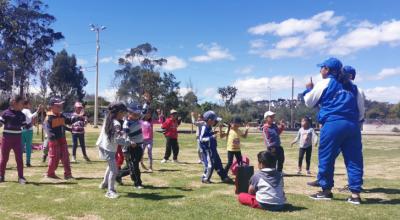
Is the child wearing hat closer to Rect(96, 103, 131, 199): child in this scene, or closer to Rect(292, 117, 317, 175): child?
Rect(292, 117, 317, 175): child

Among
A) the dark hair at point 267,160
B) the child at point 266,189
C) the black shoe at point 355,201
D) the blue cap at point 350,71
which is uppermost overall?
the blue cap at point 350,71

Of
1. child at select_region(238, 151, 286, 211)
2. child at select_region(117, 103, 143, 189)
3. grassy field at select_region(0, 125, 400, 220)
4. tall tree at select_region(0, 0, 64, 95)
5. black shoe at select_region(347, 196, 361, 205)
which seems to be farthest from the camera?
tall tree at select_region(0, 0, 64, 95)

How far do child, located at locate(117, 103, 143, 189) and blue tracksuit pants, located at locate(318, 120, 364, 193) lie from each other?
3650 mm

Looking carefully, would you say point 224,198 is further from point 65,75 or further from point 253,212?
point 65,75

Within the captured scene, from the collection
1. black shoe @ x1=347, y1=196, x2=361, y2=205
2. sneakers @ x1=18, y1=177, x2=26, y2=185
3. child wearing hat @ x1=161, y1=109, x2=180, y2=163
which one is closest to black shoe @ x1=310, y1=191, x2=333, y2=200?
black shoe @ x1=347, y1=196, x2=361, y2=205

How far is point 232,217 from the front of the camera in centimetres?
661

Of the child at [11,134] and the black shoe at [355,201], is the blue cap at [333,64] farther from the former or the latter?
the child at [11,134]

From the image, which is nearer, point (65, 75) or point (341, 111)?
point (341, 111)

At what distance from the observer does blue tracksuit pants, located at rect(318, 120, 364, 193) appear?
25.5ft

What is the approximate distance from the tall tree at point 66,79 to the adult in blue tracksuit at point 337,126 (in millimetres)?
70130

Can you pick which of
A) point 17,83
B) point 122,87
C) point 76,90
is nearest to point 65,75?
point 76,90

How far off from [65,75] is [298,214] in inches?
2970

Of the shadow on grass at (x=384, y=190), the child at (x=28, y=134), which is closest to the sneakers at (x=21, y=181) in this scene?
the child at (x=28, y=134)

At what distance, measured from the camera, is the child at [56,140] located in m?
10.1
